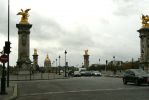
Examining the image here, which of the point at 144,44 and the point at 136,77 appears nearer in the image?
the point at 136,77

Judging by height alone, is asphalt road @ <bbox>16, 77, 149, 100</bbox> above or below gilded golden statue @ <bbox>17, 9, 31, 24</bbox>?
below

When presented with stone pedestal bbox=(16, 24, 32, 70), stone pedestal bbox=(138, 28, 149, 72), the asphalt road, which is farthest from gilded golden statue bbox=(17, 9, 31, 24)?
the asphalt road

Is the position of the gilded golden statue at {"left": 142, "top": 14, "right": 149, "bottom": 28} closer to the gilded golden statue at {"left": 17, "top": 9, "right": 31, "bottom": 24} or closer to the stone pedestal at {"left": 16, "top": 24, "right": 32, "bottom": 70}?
the stone pedestal at {"left": 16, "top": 24, "right": 32, "bottom": 70}

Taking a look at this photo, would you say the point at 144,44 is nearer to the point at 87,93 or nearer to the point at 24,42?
the point at 24,42

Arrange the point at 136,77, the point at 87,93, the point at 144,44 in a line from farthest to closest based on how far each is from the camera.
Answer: the point at 144,44 < the point at 136,77 < the point at 87,93

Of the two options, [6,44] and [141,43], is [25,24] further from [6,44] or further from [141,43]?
[6,44]

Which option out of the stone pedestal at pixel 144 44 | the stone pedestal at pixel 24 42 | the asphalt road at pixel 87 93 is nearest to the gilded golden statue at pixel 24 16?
the stone pedestal at pixel 24 42

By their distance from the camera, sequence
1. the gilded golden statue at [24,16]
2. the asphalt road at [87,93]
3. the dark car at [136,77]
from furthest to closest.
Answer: the gilded golden statue at [24,16], the dark car at [136,77], the asphalt road at [87,93]

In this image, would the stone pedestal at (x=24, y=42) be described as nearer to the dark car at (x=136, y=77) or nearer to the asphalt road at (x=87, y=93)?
the dark car at (x=136, y=77)

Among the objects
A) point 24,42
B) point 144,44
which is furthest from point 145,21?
point 24,42

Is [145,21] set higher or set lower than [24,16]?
lower

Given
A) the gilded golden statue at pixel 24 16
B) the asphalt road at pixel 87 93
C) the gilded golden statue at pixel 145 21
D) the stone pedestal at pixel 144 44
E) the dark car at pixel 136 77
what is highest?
the gilded golden statue at pixel 24 16

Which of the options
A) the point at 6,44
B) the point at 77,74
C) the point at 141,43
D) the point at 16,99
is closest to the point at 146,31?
the point at 141,43

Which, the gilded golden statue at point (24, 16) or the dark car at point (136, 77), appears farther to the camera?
the gilded golden statue at point (24, 16)
